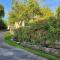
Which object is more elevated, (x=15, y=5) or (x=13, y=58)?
(x=15, y=5)

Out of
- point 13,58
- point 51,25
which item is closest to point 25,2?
point 51,25

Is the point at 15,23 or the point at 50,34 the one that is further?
the point at 15,23

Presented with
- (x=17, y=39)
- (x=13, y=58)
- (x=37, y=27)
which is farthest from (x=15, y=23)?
(x=13, y=58)

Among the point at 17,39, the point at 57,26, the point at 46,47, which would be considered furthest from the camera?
the point at 17,39

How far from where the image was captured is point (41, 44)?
1448 cm

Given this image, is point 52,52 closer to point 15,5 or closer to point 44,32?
point 44,32

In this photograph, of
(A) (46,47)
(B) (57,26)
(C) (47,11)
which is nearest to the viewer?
(A) (46,47)

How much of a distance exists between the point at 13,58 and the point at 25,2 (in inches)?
787

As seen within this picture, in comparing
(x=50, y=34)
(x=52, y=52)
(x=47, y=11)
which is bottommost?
(x=52, y=52)

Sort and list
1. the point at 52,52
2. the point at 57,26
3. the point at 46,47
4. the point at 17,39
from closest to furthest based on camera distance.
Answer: the point at 52,52 → the point at 46,47 → the point at 57,26 → the point at 17,39

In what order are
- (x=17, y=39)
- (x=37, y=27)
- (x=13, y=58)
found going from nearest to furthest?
1. (x=13, y=58)
2. (x=37, y=27)
3. (x=17, y=39)

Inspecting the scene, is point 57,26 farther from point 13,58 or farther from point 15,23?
point 15,23

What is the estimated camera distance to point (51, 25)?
607 inches

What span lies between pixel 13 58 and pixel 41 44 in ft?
15.2
